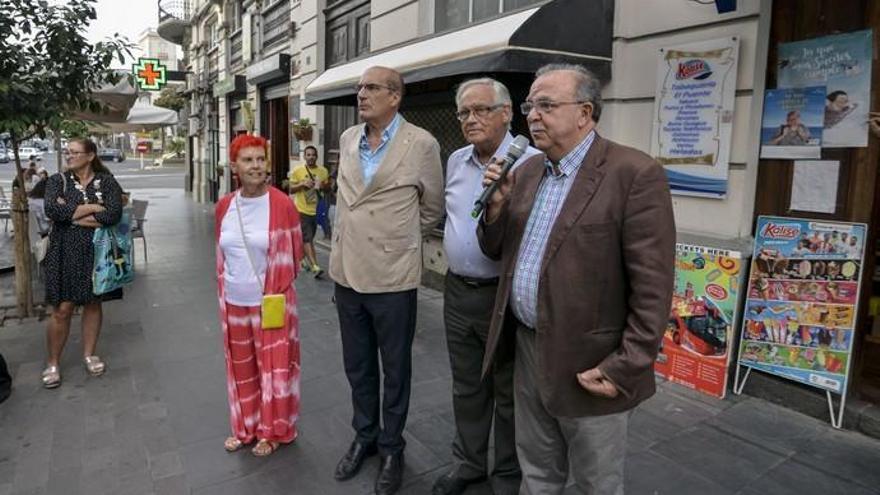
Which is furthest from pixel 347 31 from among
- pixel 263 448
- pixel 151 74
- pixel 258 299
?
pixel 151 74

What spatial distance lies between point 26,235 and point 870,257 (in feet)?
23.3

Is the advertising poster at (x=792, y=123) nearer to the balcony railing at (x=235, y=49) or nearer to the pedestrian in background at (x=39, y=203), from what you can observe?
the pedestrian in background at (x=39, y=203)

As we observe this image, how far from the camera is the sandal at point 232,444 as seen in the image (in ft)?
11.0

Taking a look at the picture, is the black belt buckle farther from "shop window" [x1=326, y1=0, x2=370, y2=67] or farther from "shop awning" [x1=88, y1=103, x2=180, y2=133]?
"shop awning" [x1=88, y1=103, x2=180, y2=133]

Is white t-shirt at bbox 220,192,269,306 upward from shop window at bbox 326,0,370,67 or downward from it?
downward

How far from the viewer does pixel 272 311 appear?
10.5ft

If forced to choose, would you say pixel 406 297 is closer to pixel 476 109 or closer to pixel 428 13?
pixel 476 109

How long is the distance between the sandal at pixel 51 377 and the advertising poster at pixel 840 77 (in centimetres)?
549

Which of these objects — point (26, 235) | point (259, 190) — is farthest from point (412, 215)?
point (26, 235)

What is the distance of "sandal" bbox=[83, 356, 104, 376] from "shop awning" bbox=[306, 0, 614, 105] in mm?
3552

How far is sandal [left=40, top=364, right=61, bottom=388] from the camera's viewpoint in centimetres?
429

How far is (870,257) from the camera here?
3607mm

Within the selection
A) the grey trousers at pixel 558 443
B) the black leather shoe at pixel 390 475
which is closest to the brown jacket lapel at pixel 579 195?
the grey trousers at pixel 558 443

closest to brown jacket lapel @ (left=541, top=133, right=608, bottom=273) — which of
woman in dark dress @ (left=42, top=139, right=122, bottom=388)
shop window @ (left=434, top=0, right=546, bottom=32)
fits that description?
woman in dark dress @ (left=42, top=139, right=122, bottom=388)
